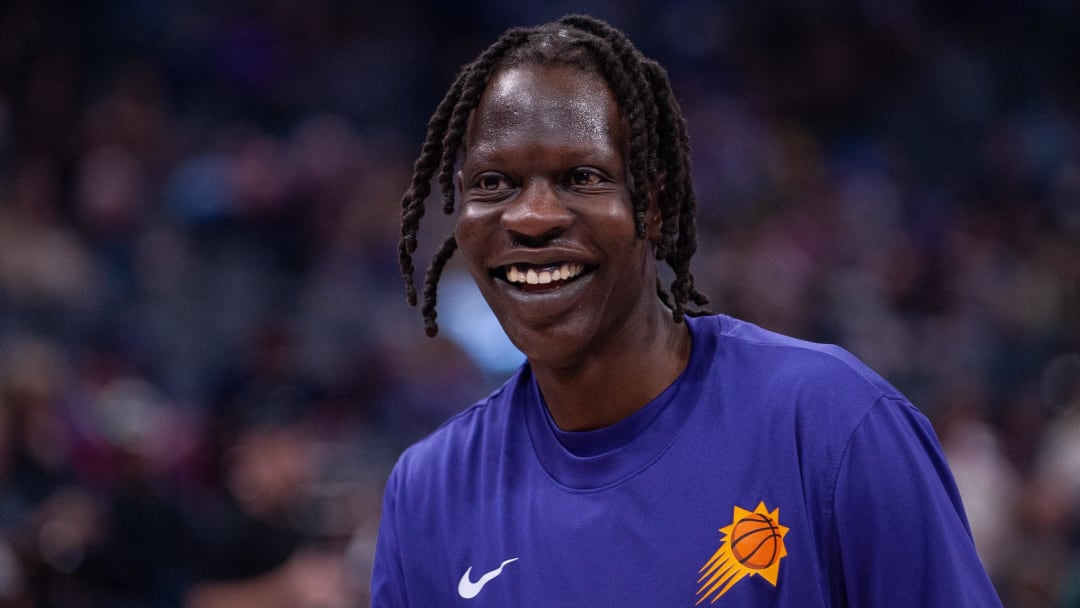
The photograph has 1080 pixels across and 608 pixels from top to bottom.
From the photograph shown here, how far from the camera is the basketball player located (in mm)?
2314

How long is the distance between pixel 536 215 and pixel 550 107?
20 centimetres

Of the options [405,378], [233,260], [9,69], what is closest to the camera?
[405,378]

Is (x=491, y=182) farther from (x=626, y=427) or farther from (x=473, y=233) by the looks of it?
(x=626, y=427)

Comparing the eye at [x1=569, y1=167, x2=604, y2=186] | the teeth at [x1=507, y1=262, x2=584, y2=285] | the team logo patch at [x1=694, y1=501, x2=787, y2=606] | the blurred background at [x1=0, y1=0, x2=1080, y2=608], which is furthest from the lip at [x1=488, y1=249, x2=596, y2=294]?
the blurred background at [x1=0, y1=0, x2=1080, y2=608]

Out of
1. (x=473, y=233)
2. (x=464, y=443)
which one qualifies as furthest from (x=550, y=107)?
(x=464, y=443)

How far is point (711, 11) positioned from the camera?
12.2m

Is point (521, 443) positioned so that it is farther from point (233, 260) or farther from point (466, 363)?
point (233, 260)

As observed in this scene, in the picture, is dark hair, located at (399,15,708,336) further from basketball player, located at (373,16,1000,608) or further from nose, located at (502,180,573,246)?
nose, located at (502,180,573,246)

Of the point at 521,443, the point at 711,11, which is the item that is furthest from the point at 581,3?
the point at 521,443

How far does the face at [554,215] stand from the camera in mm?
2488

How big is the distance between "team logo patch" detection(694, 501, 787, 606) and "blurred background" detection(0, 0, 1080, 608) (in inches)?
127

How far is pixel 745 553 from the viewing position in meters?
2.36

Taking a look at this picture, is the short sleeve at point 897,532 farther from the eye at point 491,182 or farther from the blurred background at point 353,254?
the blurred background at point 353,254

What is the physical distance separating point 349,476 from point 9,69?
400cm
